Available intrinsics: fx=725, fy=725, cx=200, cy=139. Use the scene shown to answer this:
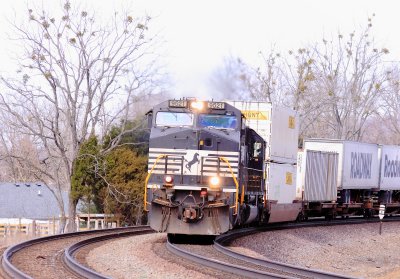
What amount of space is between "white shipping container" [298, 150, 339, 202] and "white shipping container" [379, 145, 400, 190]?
5.69 m

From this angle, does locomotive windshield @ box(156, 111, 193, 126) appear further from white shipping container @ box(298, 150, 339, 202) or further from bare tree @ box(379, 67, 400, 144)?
bare tree @ box(379, 67, 400, 144)

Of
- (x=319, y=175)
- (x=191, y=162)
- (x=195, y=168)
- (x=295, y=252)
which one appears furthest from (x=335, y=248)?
(x=191, y=162)

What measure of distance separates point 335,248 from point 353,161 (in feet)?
31.1

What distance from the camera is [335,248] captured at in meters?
25.3

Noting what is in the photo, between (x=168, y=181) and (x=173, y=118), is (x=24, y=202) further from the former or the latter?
(x=168, y=181)

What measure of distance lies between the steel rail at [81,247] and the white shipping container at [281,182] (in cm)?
436

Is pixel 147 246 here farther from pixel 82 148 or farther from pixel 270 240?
pixel 82 148

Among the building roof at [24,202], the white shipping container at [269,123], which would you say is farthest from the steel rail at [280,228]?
the building roof at [24,202]

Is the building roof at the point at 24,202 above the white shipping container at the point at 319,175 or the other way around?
the other way around

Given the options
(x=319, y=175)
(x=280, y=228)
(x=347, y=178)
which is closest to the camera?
(x=280, y=228)

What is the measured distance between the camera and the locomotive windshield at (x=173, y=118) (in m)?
18.8

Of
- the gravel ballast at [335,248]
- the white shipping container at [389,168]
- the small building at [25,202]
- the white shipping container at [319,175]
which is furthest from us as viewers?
the small building at [25,202]

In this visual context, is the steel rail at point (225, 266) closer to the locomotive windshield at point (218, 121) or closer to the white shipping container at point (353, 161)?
the locomotive windshield at point (218, 121)

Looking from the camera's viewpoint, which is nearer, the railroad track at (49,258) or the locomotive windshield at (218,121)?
the railroad track at (49,258)
